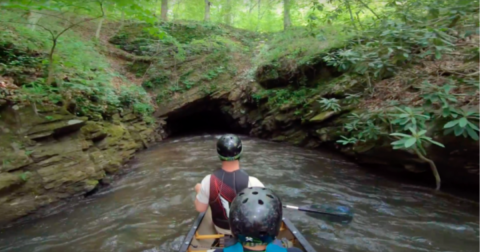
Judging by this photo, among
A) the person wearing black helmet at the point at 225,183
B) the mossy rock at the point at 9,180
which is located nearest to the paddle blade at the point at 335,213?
the person wearing black helmet at the point at 225,183

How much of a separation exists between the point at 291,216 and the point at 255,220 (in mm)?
3785

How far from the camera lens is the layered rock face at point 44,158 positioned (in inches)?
181

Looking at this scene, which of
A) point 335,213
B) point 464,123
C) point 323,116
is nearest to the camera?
point 464,123

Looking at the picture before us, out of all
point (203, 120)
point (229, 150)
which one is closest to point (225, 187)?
point (229, 150)

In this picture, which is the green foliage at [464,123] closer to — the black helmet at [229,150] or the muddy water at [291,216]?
the muddy water at [291,216]

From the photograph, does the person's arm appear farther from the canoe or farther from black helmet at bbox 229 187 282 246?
black helmet at bbox 229 187 282 246

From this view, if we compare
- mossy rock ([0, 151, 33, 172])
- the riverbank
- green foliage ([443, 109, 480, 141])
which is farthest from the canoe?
mossy rock ([0, 151, 33, 172])

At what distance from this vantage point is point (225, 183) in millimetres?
2953

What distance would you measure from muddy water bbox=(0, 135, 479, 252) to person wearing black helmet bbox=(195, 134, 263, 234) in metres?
1.67

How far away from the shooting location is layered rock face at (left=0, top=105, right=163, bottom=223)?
459 centimetres

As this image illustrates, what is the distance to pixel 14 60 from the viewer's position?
5953 millimetres

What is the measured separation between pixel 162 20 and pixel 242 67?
6388mm

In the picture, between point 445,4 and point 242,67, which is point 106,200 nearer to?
point 445,4

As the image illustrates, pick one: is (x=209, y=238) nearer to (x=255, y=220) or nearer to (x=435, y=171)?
(x=255, y=220)
